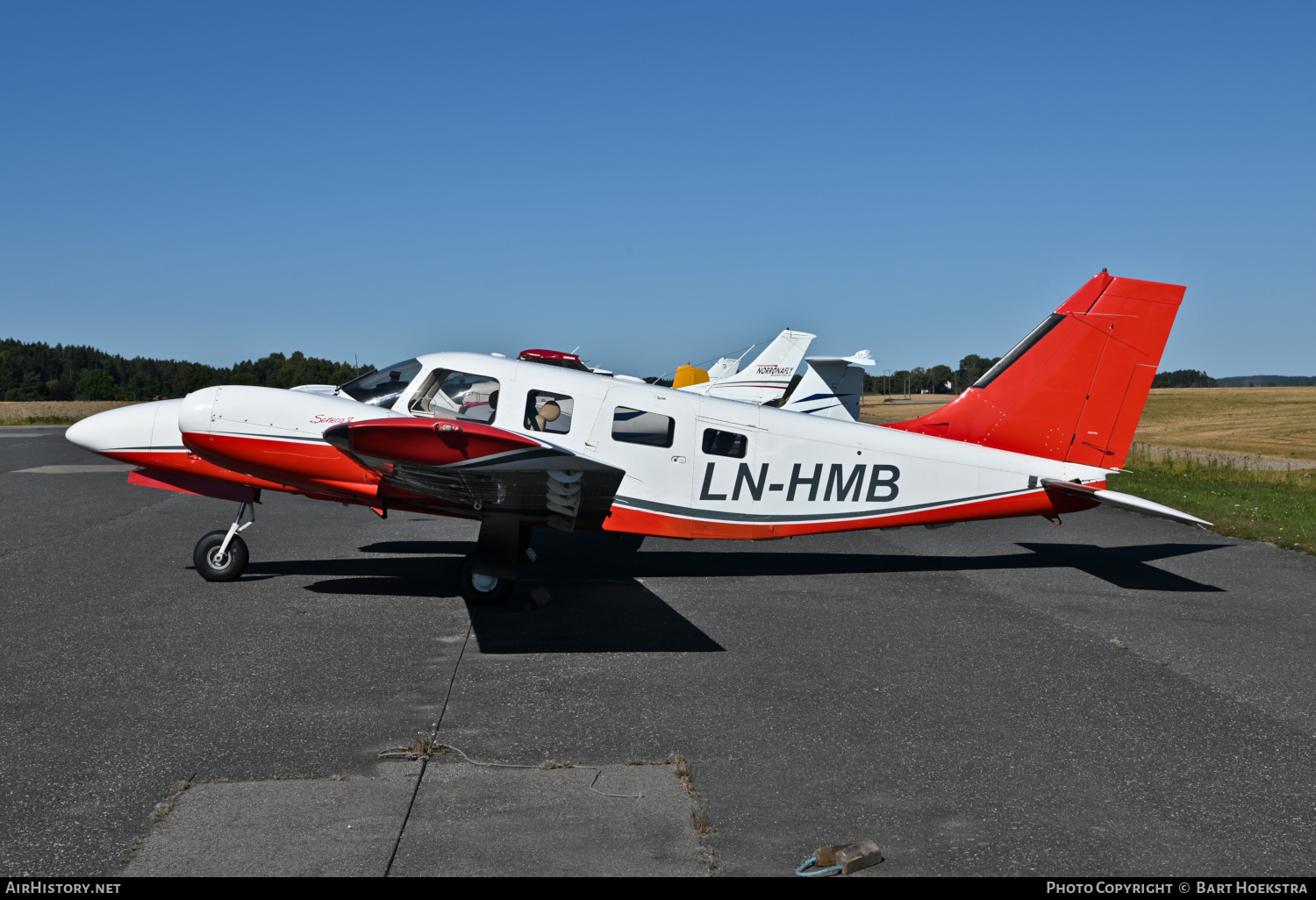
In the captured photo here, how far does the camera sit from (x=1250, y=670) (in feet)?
22.0

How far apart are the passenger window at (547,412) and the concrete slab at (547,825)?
4.30 metres

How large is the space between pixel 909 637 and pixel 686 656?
6.75 ft

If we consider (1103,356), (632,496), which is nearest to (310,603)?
(632,496)

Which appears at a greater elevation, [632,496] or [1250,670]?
[632,496]

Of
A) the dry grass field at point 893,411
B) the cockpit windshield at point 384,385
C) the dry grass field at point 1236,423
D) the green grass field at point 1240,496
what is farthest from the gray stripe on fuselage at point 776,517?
the dry grass field at point 1236,423

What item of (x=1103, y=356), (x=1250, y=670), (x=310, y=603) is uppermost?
(x=1103, y=356)

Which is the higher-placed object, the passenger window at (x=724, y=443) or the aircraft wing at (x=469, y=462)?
the passenger window at (x=724, y=443)

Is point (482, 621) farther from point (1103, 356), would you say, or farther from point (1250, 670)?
point (1103, 356)

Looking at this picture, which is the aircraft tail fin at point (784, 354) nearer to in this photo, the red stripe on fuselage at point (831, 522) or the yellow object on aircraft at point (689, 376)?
the yellow object on aircraft at point (689, 376)

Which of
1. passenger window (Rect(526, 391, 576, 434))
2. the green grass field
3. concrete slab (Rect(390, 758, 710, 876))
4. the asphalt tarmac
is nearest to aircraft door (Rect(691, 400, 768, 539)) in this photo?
the asphalt tarmac

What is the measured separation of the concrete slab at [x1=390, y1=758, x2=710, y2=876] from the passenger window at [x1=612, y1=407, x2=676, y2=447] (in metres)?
4.55

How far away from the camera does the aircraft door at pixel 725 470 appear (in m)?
9.09

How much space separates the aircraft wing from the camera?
22.9 feet
